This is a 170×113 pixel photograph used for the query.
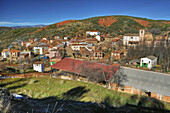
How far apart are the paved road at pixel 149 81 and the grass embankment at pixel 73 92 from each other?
167 cm

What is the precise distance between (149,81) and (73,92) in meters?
11.3

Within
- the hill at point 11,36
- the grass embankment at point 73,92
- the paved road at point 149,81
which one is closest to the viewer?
the grass embankment at point 73,92

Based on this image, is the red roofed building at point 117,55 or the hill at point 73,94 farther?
the red roofed building at point 117,55

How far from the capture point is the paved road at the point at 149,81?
18.0 metres

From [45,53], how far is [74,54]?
44.2 feet

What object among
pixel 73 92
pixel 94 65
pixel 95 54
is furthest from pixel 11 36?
pixel 73 92

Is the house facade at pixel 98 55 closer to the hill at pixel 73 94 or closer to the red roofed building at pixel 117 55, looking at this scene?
the red roofed building at pixel 117 55

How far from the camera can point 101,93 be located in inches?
730

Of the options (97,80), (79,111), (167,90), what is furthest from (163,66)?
(79,111)

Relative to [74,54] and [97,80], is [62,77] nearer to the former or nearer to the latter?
[97,80]

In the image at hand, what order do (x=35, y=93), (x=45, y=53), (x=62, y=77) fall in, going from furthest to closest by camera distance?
(x=45, y=53) → (x=62, y=77) → (x=35, y=93)

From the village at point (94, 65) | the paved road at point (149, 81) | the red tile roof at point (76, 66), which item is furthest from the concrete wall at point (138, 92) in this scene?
the red tile roof at point (76, 66)

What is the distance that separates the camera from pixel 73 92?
19.2 metres

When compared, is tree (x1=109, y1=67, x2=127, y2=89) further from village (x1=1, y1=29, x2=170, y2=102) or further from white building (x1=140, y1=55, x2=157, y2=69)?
white building (x1=140, y1=55, x2=157, y2=69)
